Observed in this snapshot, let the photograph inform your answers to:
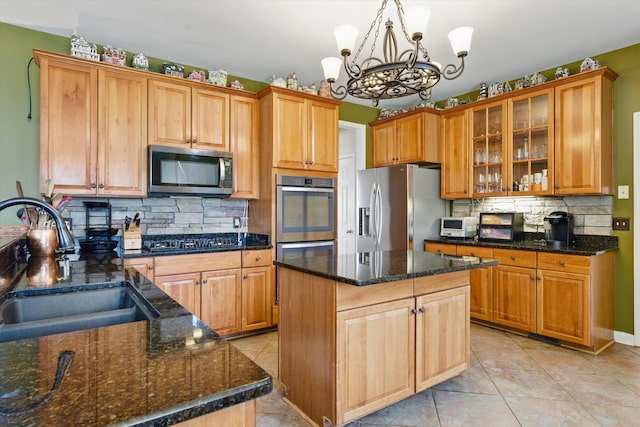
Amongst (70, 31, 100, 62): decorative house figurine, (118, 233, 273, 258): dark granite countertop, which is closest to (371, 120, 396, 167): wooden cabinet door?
(118, 233, 273, 258): dark granite countertop

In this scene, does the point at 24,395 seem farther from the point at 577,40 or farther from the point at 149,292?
the point at 577,40

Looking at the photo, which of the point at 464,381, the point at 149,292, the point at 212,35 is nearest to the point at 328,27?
the point at 212,35

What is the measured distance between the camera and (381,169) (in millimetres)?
4602

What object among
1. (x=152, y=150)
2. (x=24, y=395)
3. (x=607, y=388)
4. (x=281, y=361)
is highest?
(x=152, y=150)

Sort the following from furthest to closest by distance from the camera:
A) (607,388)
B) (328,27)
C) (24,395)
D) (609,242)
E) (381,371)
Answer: (609,242) → (328,27) → (607,388) → (381,371) → (24,395)

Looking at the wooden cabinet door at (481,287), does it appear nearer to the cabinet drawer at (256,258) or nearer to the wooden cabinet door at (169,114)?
the cabinet drawer at (256,258)

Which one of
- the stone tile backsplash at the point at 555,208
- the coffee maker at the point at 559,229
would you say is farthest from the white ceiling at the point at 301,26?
the coffee maker at the point at 559,229

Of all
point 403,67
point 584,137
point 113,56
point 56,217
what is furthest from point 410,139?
point 56,217

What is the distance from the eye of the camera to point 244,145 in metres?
3.81

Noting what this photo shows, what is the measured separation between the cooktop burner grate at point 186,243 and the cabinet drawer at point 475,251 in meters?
2.47

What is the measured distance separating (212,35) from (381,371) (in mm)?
2959

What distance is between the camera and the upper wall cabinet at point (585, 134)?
3.28 meters

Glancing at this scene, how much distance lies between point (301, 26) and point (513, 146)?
8.48 ft

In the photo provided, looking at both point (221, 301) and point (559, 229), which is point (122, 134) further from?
point (559, 229)
